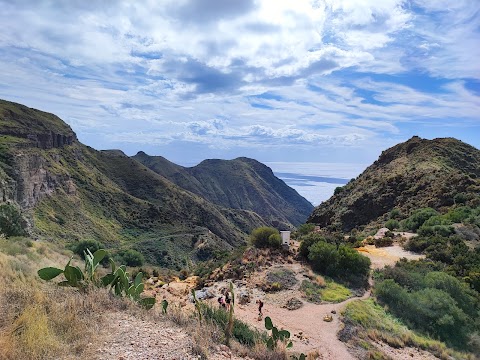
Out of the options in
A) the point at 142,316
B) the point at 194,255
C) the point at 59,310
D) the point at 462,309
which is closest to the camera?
the point at 59,310

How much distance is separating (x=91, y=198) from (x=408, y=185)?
5931 centimetres

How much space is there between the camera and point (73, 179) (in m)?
79.7

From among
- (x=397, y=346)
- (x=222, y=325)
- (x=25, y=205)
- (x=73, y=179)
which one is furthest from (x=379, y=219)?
(x=73, y=179)

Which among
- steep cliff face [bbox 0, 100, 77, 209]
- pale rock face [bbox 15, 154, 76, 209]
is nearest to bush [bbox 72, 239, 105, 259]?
steep cliff face [bbox 0, 100, 77, 209]

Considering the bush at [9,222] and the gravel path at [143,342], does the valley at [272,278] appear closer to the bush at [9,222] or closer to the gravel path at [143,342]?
the gravel path at [143,342]

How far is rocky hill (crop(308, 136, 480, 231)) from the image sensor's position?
4066cm

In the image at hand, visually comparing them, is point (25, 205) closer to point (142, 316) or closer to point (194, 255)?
point (194, 255)

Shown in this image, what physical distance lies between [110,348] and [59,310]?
4.46 feet

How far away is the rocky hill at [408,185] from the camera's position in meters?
40.7

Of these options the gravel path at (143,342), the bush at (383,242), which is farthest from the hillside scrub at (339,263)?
the gravel path at (143,342)

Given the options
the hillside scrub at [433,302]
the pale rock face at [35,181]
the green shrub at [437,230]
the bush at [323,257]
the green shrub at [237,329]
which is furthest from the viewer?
the pale rock face at [35,181]

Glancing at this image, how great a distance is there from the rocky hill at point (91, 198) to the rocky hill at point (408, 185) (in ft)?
70.3

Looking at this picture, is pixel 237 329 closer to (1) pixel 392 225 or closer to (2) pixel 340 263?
(2) pixel 340 263

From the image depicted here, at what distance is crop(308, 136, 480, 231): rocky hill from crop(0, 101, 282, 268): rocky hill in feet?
70.3
